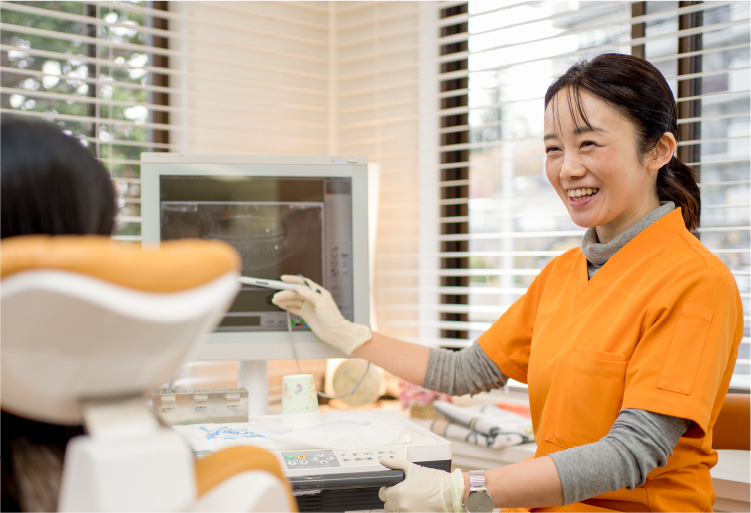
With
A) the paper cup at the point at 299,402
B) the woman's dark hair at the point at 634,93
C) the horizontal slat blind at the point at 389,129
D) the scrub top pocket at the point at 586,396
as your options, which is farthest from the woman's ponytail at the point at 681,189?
the horizontal slat blind at the point at 389,129

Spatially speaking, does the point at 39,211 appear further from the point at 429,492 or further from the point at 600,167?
the point at 600,167

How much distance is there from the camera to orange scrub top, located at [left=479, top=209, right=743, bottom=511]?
3.55 ft

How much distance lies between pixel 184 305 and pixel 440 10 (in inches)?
91.6

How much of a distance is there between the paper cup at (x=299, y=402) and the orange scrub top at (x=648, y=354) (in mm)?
468

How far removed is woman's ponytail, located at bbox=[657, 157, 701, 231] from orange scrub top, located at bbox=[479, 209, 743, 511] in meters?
0.08

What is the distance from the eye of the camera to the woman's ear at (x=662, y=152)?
1.29 m

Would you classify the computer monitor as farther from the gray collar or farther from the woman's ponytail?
the woman's ponytail

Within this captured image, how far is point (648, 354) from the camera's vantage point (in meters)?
1.11

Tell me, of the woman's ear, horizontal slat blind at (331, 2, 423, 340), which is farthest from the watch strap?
horizontal slat blind at (331, 2, 423, 340)

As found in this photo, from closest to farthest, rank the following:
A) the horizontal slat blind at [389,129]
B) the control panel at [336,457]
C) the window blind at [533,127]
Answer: the control panel at [336,457]
the window blind at [533,127]
the horizontal slat blind at [389,129]

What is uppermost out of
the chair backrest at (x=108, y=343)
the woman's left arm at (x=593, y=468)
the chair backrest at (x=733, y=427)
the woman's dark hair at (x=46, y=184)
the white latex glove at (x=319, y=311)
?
the woman's dark hair at (x=46, y=184)

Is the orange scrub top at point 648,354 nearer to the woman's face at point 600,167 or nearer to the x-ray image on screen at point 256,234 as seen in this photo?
the woman's face at point 600,167

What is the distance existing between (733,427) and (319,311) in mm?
968

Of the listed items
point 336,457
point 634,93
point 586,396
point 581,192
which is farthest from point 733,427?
point 336,457
